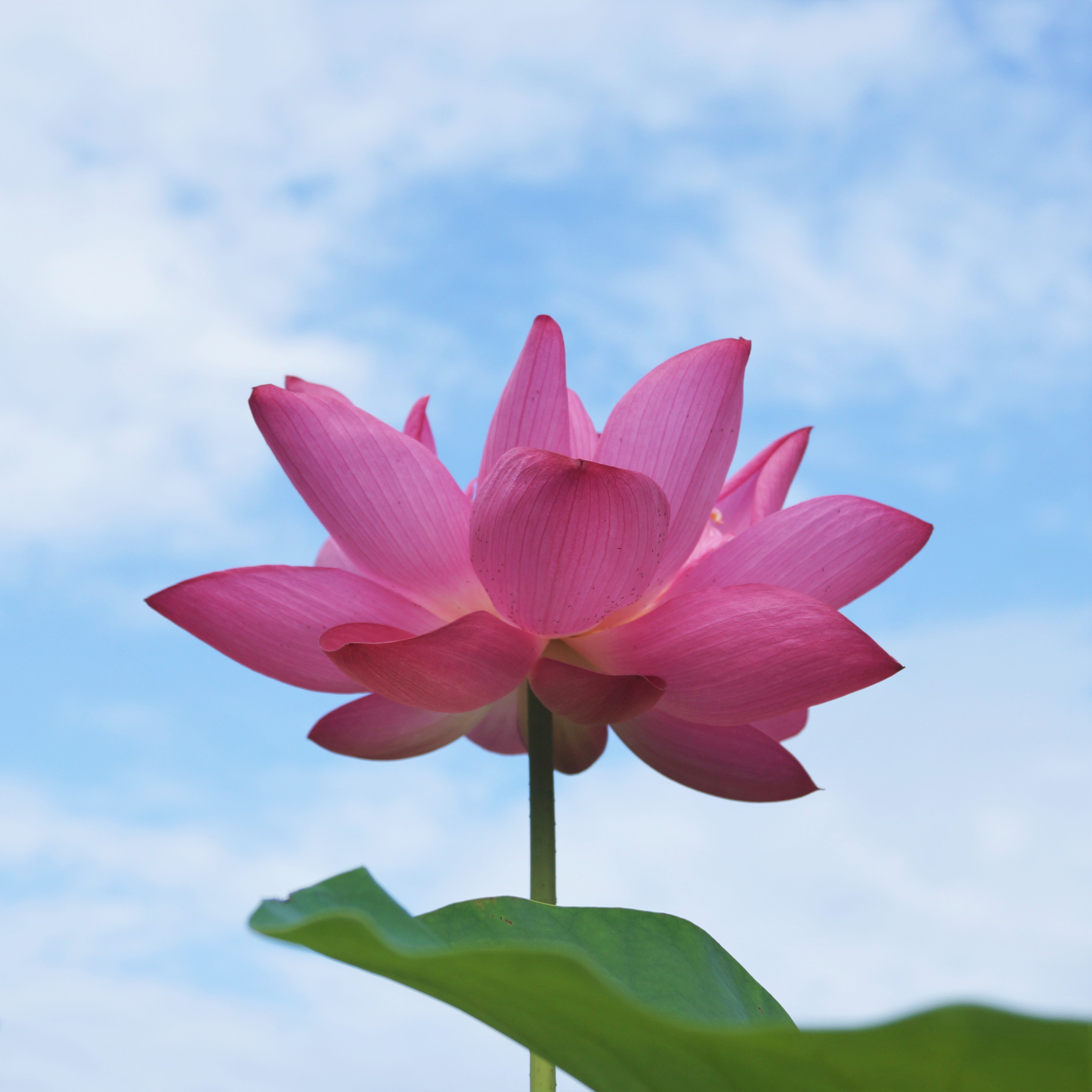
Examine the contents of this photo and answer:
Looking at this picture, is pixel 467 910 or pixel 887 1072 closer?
pixel 887 1072

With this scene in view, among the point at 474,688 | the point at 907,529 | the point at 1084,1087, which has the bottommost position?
the point at 1084,1087

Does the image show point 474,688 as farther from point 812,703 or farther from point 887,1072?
point 887,1072

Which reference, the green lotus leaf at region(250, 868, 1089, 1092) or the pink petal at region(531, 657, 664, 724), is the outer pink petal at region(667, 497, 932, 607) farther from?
the green lotus leaf at region(250, 868, 1089, 1092)

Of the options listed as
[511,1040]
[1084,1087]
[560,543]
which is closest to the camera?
[1084,1087]

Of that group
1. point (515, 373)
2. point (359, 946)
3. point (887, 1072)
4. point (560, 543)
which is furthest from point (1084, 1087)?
point (515, 373)

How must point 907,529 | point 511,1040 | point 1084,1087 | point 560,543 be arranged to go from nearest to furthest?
1. point 1084,1087
2. point 511,1040
3. point 560,543
4. point 907,529

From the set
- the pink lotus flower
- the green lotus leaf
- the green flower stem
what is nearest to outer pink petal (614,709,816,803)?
the pink lotus flower
